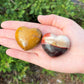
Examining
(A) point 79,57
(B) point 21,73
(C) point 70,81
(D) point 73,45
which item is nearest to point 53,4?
(D) point 73,45

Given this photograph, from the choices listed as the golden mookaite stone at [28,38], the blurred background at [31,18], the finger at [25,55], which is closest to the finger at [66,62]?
the finger at [25,55]

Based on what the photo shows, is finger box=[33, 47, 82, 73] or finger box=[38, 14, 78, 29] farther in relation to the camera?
finger box=[38, 14, 78, 29]

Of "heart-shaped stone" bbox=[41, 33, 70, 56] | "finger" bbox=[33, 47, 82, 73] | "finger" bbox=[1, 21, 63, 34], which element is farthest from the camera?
"finger" bbox=[1, 21, 63, 34]

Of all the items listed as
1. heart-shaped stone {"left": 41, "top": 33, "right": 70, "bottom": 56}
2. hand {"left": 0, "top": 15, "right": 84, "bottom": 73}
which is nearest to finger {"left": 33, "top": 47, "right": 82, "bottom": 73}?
hand {"left": 0, "top": 15, "right": 84, "bottom": 73}

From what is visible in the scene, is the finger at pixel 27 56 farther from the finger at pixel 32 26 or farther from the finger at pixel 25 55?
the finger at pixel 32 26

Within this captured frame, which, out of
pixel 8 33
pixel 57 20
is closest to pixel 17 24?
pixel 8 33

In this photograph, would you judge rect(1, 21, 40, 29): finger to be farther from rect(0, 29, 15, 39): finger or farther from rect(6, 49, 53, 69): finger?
rect(6, 49, 53, 69): finger

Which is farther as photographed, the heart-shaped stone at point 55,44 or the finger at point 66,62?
the finger at point 66,62
